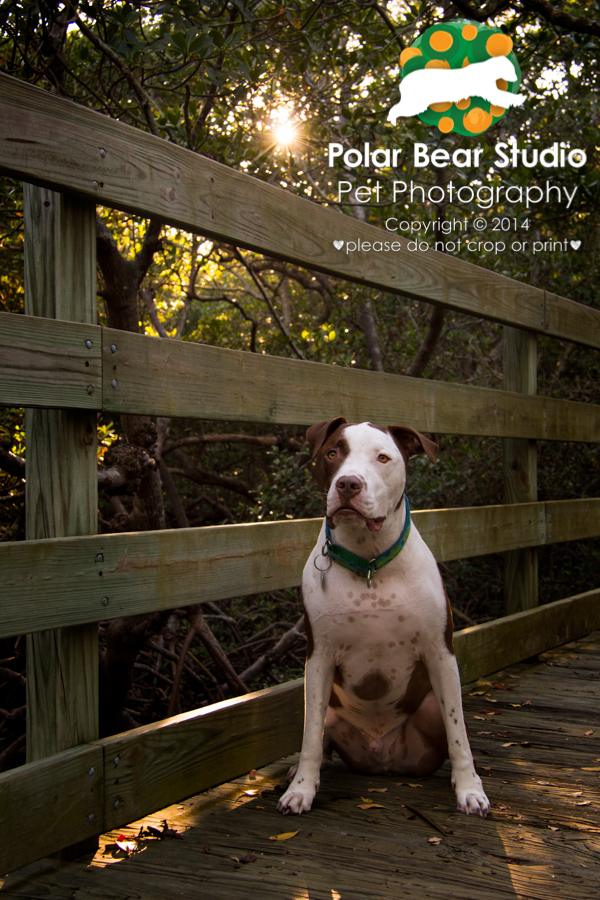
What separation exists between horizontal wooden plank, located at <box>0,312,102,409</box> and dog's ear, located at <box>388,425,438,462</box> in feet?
3.12

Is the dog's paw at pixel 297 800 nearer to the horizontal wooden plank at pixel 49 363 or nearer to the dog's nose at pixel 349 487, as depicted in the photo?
the dog's nose at pixel 349 487

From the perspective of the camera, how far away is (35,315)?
75.4 inches

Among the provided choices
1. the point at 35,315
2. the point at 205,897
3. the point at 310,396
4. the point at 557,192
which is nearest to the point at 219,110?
the point at 557,192

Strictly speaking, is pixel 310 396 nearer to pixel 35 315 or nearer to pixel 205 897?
pixel 35 315

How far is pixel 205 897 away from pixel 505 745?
1.42 m

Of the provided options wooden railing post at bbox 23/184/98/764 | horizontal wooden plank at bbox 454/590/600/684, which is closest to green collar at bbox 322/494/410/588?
wooden railing post at bbox 23/184/98/764

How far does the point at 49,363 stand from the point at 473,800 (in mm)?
1617

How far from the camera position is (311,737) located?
2.21 metres

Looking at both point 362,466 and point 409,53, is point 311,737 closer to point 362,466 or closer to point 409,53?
point 362,466

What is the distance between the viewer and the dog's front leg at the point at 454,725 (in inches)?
86.9

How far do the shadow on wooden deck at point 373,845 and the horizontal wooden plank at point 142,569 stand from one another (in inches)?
22.4

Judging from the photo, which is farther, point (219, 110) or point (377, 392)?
point (219, 110)

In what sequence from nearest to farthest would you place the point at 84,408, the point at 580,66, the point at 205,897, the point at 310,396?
the point at 205,897
the point at 84,408
the point at 310,396
the point at 580,66

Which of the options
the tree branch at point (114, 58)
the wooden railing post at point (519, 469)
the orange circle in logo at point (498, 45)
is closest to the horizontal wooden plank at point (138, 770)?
the wooden railing post at point (519, 469)
